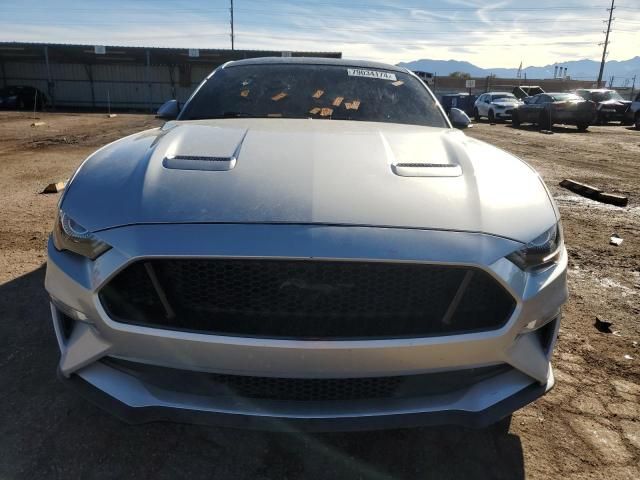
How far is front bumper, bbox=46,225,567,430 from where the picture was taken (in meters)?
1.54

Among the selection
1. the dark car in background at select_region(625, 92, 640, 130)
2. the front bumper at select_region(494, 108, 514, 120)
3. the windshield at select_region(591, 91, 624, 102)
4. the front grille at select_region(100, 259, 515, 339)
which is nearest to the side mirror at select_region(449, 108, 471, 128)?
the front grille at select_region(100, 259, 515, 339)

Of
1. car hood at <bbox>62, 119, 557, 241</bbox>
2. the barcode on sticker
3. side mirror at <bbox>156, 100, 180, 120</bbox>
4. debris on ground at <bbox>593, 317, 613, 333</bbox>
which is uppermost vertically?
the barcode on sticker

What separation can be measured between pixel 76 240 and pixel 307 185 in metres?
0.83

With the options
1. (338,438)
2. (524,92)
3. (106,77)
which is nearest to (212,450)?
(338,438)

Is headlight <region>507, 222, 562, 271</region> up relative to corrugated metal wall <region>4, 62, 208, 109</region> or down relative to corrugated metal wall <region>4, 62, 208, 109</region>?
down

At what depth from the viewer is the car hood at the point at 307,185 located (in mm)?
1670

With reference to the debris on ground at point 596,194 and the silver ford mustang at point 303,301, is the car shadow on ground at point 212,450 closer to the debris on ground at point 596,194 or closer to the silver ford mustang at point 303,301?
the silver ford mustang at point 303,301

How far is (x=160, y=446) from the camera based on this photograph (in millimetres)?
1973

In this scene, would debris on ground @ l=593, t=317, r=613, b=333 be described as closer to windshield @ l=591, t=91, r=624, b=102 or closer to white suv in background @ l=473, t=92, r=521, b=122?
white suv in background @ l=473, t=92, r=521, b=122

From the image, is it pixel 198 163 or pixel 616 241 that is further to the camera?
pixel 616 241

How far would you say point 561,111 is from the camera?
61.7 feet

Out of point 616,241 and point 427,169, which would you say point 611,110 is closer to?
point 616,241

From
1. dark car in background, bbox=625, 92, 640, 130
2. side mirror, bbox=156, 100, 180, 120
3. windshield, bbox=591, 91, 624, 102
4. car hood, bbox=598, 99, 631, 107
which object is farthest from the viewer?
windshield, bbox=591, 91, 624, 102

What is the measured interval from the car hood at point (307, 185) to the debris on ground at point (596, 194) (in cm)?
490
